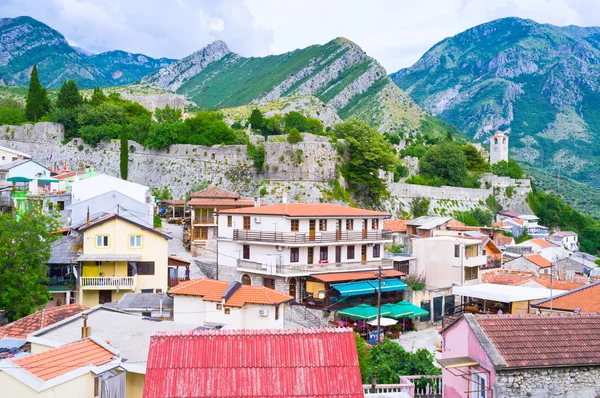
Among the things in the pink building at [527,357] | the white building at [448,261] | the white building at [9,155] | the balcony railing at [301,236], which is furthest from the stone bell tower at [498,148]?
the pink building at [527,357]

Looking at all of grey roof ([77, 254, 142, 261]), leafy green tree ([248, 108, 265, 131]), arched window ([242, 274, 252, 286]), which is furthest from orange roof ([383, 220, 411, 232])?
leafy green tree ([248, 108, 265, 131])

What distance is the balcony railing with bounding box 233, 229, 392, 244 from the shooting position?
34.4 m

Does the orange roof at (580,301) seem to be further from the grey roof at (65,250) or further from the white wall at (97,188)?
the white wall at (97,188)

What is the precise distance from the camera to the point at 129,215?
124ft

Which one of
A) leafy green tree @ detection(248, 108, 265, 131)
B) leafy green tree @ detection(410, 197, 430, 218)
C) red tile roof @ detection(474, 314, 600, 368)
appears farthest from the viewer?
leafy green tree @ detection(248, 108, 265, 131)

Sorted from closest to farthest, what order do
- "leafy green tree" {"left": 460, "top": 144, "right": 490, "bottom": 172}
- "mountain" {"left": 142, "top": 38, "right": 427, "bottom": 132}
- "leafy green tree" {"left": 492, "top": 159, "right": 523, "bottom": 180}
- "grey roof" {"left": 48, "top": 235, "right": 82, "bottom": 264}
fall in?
"grey roof" {"left": 48, "top": 235, "right": 82, "bottom": 264}, "leafy green tree" {"left": 460, "top": 144, "right": 490, "bottom": 172}, "leafy green tree" {"left": 492, "top": 159, "right": 523, "bottom": 180}, "mountain" {"left": 142, "top": 38, "right": 427, "bottom": 132}

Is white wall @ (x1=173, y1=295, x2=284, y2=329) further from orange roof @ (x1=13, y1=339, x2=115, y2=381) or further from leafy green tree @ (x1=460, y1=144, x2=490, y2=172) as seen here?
leafy green tree @ (x1=460, y1=144, x2=490, y2=172)

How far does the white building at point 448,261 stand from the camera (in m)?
39.2

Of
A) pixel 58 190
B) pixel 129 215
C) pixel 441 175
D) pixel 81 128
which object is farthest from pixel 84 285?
pixel 441 175

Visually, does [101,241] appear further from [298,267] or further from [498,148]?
[498,148]

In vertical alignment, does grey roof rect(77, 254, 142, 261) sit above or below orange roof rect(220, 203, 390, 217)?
below

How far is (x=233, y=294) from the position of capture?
24812 mm

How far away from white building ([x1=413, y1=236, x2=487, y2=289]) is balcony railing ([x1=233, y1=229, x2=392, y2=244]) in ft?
16.7

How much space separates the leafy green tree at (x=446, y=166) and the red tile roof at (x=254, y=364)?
69.3 meters
